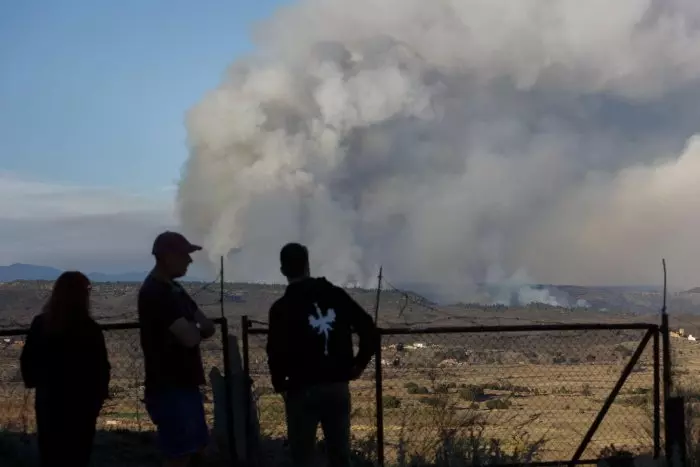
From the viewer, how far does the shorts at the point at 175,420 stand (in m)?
5.37

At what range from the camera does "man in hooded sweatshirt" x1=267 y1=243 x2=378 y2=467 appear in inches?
213

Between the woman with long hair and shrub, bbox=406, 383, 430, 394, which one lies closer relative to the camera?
the woman with long hair

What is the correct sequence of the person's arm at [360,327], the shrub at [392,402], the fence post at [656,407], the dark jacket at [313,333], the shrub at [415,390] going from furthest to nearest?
the shrub at [415,390], the shrub at [392,402], the fence post at [656,407], the person's arm at [360,327], the dark jacket at [313,333]

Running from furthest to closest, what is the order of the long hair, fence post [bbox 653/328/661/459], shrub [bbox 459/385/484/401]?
shrub [bbox 459/385/484/401] < fence post [bbox 653/328/661/459] < the long hair

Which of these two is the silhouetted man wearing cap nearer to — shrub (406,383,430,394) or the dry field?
the dry field

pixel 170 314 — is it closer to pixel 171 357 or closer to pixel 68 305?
pixel 171 357

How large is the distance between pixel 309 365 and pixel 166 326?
0.86m

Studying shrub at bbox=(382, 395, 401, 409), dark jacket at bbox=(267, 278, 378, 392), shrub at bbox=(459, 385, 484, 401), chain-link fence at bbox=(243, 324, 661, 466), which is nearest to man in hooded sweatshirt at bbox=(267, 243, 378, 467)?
dark jacket at bbox=(267, 278, 378, 392)

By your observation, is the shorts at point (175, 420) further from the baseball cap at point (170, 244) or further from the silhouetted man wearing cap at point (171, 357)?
the baseball cap at point (170, 244)

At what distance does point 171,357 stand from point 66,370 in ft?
1.95

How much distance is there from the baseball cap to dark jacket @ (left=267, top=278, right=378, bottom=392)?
2.17 feet

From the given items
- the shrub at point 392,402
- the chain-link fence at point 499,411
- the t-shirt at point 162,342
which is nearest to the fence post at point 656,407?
the chain-link fence at point 499,411

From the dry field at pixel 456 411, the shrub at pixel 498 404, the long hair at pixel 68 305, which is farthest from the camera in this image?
the shrub at pixel 498 404

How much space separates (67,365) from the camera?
5227 millimetres
